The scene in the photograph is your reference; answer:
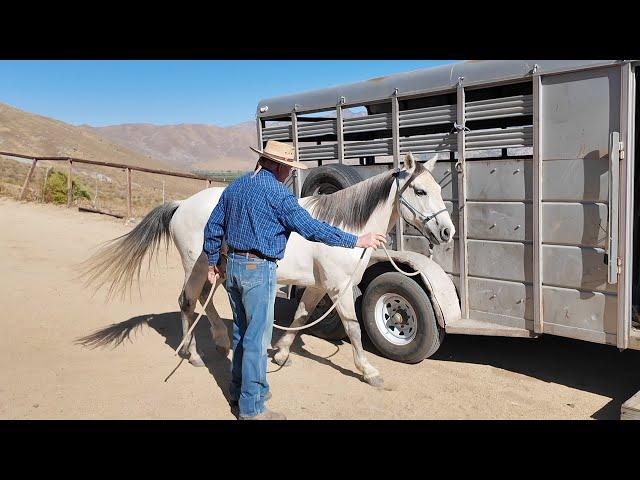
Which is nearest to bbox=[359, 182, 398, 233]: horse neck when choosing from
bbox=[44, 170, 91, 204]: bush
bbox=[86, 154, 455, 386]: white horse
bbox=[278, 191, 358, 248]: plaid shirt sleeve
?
bbox=[86, 154, 455, 386]: white horse

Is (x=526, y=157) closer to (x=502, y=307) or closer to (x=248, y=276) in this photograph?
(x=502, y=307)

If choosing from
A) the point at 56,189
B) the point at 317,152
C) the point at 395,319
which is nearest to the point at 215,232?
the point at 395,319

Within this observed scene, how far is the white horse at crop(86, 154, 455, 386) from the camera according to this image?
4652mm

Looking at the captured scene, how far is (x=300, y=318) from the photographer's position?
18.4 feet

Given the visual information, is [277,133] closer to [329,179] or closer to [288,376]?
[329,179]

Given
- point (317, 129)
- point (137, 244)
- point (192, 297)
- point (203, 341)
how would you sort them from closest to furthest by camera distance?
point (192, 297) → point (137, 244) → point (203, 341) → point (317, 129)

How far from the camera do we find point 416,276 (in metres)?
5.40

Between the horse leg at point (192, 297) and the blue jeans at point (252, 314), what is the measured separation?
1295mm

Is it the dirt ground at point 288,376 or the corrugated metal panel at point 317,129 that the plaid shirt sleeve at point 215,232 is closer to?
the dirt ground at point 288,376

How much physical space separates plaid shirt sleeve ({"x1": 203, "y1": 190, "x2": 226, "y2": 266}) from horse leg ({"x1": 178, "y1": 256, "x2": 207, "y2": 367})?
3.35 ft

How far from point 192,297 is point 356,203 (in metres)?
1.84

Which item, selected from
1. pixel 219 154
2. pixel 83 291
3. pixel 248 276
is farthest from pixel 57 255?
pixel 219 154

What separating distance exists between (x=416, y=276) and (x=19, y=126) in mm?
63922

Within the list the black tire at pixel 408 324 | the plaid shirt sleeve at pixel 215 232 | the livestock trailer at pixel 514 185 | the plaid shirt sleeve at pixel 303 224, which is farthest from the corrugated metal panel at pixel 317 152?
the plaid shirt sleeve at pixel 303 224
